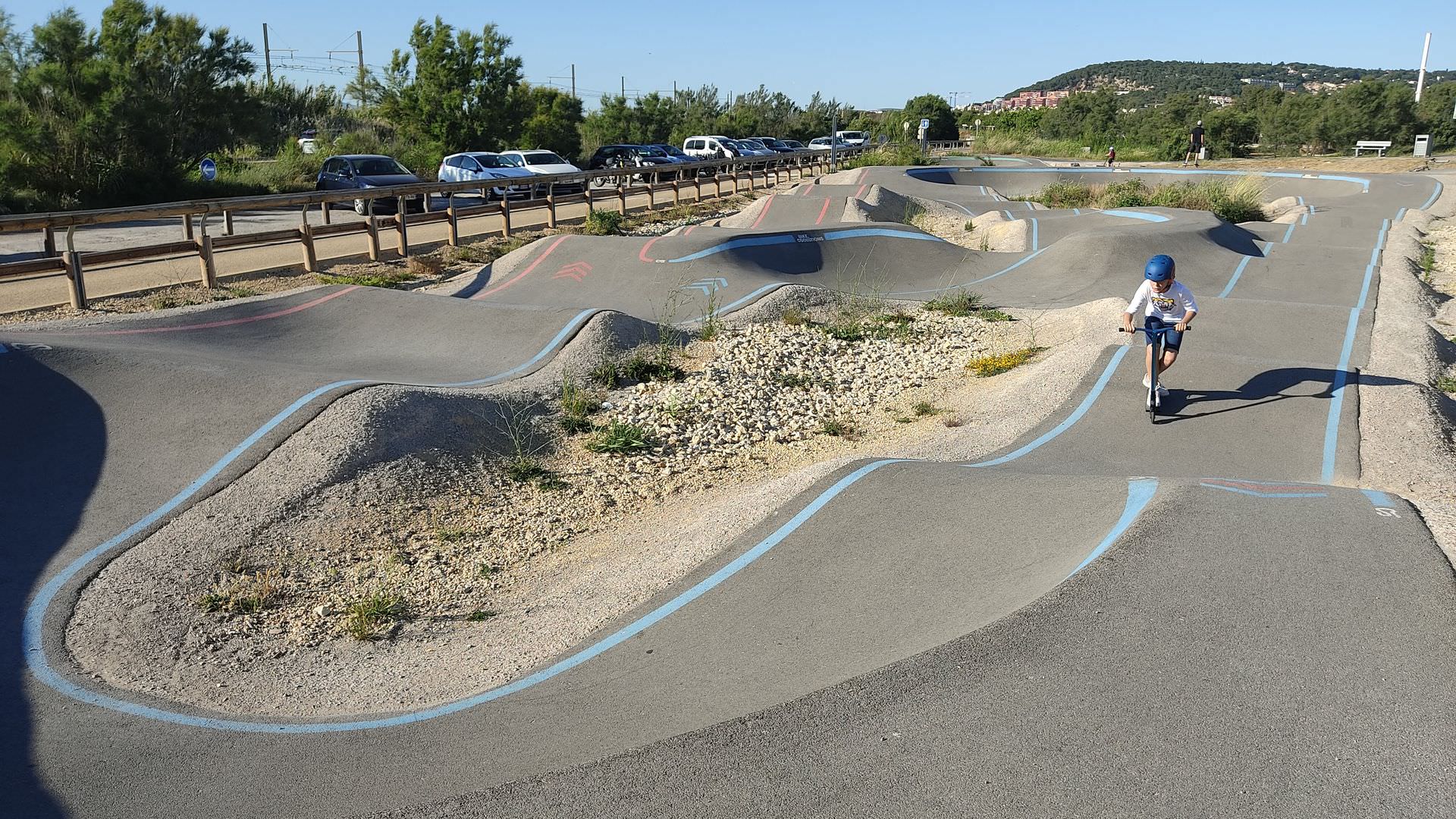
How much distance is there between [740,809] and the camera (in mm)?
3879

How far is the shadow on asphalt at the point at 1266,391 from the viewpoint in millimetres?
9763

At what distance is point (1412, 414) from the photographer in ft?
30.7

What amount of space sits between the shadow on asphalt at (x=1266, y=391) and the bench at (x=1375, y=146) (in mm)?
51378

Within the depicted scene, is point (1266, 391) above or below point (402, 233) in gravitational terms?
below

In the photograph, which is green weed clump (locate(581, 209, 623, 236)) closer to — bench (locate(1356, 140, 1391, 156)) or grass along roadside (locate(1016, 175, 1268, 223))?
grass along roadside (locate(1016, 175, 1268, 223))

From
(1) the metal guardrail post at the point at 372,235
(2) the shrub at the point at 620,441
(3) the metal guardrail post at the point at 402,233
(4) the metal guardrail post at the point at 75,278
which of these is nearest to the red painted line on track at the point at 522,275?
(3) the metal guardrail post at the point at 402,233

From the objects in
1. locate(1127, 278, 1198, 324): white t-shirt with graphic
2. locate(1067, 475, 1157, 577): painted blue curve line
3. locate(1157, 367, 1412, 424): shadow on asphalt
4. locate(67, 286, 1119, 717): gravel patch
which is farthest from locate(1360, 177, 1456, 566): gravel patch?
locate(67, 286, 1119, 717): gravel patch

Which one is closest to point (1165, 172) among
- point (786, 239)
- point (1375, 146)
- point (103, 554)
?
point (1375, 146)

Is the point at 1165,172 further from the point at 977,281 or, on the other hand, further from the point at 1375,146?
the point at 977,281

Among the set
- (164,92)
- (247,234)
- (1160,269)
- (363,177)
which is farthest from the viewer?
(164,92)

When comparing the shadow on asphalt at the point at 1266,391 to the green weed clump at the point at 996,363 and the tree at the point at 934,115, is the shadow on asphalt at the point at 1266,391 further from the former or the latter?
the tree at the point at 934,115

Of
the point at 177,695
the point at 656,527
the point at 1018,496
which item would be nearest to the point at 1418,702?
the point at 1018,496

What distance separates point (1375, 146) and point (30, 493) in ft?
203

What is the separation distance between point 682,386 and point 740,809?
742 centimetres
